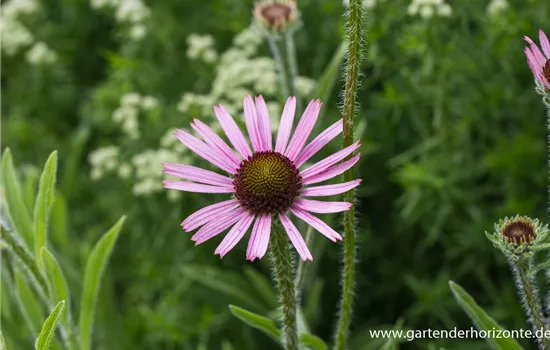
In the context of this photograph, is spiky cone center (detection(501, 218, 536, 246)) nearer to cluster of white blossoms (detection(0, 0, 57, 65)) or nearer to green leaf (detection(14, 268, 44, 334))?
green leaf (detection(14, 268, 44, 334))

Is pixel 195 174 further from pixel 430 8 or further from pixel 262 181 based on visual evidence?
pixel 430 8

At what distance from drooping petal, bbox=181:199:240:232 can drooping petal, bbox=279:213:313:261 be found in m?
0.12

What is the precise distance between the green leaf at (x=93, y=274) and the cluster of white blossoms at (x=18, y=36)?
2.03m

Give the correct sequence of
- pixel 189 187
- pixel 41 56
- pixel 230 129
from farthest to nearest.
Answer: pixel 41 56
pixel 230 129
pixel 189 187

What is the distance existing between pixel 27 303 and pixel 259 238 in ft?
3.18

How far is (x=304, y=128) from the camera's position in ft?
4.71

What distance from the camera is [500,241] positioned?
1315 mm

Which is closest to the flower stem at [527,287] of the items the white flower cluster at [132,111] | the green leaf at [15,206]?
Result: the green leaf at [15,206]

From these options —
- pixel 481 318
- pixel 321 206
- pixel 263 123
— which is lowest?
pixel 481 318

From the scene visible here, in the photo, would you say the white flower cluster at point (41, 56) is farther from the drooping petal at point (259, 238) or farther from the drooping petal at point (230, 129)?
the drooping petal at point (259, 238)

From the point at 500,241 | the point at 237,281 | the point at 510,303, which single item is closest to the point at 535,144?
the point at 510,303

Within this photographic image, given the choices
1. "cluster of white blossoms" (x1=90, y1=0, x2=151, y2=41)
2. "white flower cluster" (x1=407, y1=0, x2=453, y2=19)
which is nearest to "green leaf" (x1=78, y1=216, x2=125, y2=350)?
"white flower cluster" (x1=407, y1=0, x2=453, y2=19)

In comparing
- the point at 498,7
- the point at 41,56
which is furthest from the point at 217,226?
the point at 41,56

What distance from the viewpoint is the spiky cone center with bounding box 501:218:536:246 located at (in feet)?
4.26
